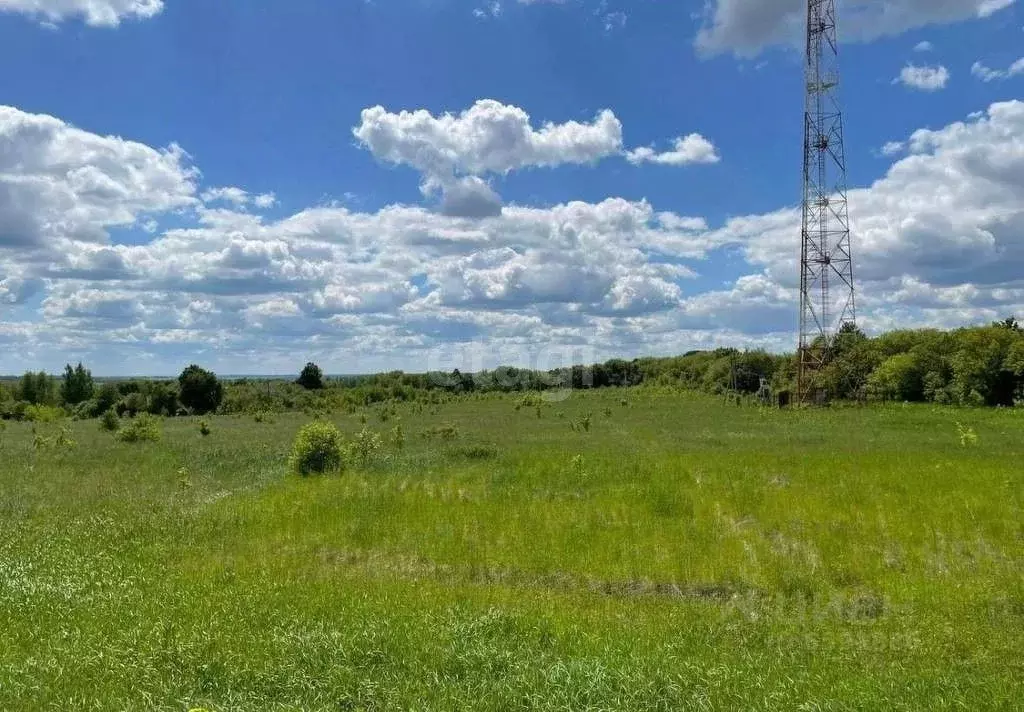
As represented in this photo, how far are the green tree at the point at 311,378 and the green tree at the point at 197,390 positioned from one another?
25922 mm

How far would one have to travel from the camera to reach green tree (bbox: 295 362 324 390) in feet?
340

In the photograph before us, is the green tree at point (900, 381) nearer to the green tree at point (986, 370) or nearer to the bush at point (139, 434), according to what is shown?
the green tree at point (986, 370)

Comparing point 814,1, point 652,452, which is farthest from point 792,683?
point 814,1

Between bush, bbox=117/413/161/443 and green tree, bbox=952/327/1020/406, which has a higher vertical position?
green tree, bbox=952/327/1020/406

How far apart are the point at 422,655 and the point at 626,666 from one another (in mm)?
2115

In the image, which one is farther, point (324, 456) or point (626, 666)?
point (324, 456)

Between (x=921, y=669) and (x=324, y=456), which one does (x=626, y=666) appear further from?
(x=324, y=456)

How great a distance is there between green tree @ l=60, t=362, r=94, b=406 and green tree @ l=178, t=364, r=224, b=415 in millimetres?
18765

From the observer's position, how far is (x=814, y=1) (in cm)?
4400

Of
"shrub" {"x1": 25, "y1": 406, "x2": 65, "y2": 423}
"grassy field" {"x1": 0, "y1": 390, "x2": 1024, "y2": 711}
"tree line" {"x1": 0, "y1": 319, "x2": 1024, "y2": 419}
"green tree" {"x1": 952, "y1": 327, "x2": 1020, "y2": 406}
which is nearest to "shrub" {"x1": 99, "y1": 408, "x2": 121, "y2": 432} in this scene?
"tree line" {"x1": 0, "y1": 319, "x2": 1024, "y2": 419}

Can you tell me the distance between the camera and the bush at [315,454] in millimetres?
21734

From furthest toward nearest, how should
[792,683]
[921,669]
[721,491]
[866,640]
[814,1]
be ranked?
[814,1] < [721,491] < [866,640] < [921,669] < [792,683]

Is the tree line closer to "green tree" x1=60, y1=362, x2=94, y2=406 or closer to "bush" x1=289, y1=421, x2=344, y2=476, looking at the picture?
"green tree" x1=60, y1=362, x2=94, y2=406

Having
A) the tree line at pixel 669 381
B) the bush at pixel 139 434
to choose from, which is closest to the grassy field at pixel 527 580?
the bush at pixel 139 434
